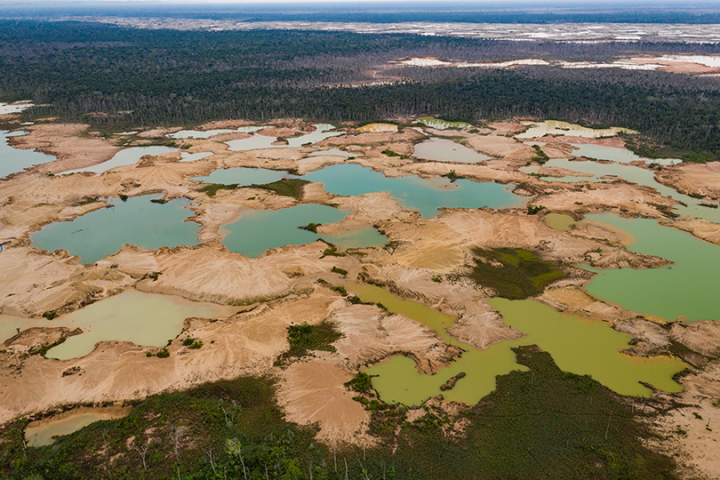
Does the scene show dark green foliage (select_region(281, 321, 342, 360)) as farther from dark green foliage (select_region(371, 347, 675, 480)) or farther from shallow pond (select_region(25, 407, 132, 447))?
shallow pond (select_region(25, 407, 132, 447))

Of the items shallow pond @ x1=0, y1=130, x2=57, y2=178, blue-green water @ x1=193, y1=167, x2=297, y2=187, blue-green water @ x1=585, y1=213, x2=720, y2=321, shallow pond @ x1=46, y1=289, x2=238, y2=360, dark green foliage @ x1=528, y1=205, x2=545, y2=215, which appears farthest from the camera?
shallow pond @ x1=0, y1=130, x2=57, y2=178

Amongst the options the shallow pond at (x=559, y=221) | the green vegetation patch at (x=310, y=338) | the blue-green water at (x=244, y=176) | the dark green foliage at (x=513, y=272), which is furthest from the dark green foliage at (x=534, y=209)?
the blue-green water at (x=244, y=176)

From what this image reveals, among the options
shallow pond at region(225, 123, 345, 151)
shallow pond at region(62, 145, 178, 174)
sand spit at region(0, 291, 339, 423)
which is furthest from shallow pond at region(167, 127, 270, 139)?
sand spit at region(0, 291, 339, 423)

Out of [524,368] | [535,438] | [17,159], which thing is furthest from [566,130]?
[17,159]

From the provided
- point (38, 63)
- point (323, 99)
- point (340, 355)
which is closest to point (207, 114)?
point (323, 99)

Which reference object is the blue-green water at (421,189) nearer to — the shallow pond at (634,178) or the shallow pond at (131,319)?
the shallow pond at (634,178)
